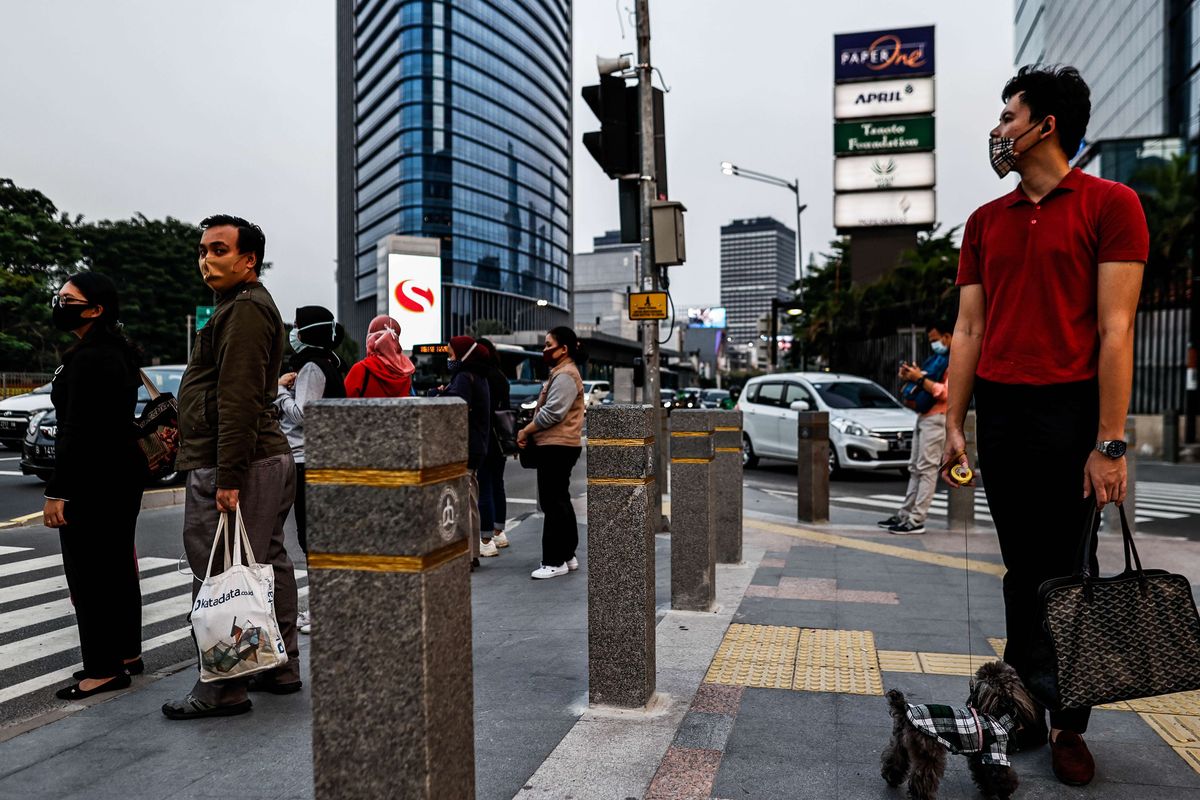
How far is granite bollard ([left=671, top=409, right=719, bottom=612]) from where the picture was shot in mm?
5254

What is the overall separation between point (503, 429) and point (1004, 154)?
521cm

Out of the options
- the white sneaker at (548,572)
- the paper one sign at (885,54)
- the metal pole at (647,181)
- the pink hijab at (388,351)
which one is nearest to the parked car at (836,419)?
the metal pole at (647,181)

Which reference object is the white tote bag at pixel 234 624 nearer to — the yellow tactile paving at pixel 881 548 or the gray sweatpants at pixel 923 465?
the yellow tactile paving at pixel 881 548

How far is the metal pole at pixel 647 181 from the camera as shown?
346 inches

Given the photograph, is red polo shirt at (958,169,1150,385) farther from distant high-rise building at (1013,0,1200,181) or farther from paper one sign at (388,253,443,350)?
distant high-rise building at (1013,0,1200,181)

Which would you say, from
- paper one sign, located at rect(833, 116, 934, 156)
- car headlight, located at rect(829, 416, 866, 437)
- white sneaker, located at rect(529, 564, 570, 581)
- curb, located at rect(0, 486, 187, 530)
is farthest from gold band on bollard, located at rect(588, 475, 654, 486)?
paper one sign, located at rect(833, 116, 934, 156)

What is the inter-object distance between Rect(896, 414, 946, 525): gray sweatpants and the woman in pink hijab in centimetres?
516

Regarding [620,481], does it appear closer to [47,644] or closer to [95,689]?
[95,689]

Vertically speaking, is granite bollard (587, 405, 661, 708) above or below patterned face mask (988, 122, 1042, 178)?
below

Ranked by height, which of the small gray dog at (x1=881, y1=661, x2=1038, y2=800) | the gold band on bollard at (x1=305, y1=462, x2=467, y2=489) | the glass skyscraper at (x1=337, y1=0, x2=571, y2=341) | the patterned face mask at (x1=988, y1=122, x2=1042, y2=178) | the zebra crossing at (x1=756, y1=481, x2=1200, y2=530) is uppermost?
the glass skyscraper at (x1=337, y1=0, x2=571, y2=341)

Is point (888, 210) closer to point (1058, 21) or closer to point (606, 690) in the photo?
point (1058, 21)

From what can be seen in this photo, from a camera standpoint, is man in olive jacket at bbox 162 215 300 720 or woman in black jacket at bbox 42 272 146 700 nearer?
man in olive jacket at bbox 162 215 300 720

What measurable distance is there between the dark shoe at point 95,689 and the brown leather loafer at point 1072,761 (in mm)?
3618

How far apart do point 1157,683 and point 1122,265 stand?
119 cm
